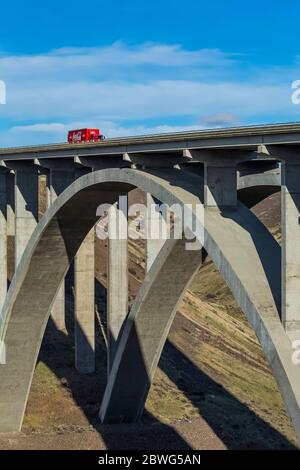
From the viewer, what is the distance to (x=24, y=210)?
36.9m

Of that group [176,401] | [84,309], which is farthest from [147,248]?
[176,401]

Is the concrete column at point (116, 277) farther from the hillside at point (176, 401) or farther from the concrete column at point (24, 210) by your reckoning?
the hillside at point (176, 401)

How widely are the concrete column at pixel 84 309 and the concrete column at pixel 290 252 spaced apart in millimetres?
26620

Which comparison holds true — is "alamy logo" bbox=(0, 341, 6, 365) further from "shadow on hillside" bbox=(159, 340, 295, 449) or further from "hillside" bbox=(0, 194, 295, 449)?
"shadow on hillside" bbox=(159, 340, 295, 449)

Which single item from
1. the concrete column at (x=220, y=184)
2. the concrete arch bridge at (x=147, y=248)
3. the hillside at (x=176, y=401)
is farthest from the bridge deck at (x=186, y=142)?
the hillside at (x=176, y=401)

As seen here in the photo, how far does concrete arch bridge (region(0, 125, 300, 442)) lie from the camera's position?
17.5 meters

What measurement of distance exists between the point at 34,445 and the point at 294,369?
22739 mm

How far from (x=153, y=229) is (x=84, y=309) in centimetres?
1373

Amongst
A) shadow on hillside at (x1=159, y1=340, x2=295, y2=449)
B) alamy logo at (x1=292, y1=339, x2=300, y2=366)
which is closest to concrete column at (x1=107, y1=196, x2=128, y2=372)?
shadow on hillside at (x1=159, y1=340, x2=295, y2=449)

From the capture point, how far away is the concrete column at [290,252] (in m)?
17.2

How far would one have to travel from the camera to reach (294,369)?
16.3 meters

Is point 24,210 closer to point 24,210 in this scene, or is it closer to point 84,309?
point 24,210

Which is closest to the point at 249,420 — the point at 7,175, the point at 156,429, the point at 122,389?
the point at 156,429
